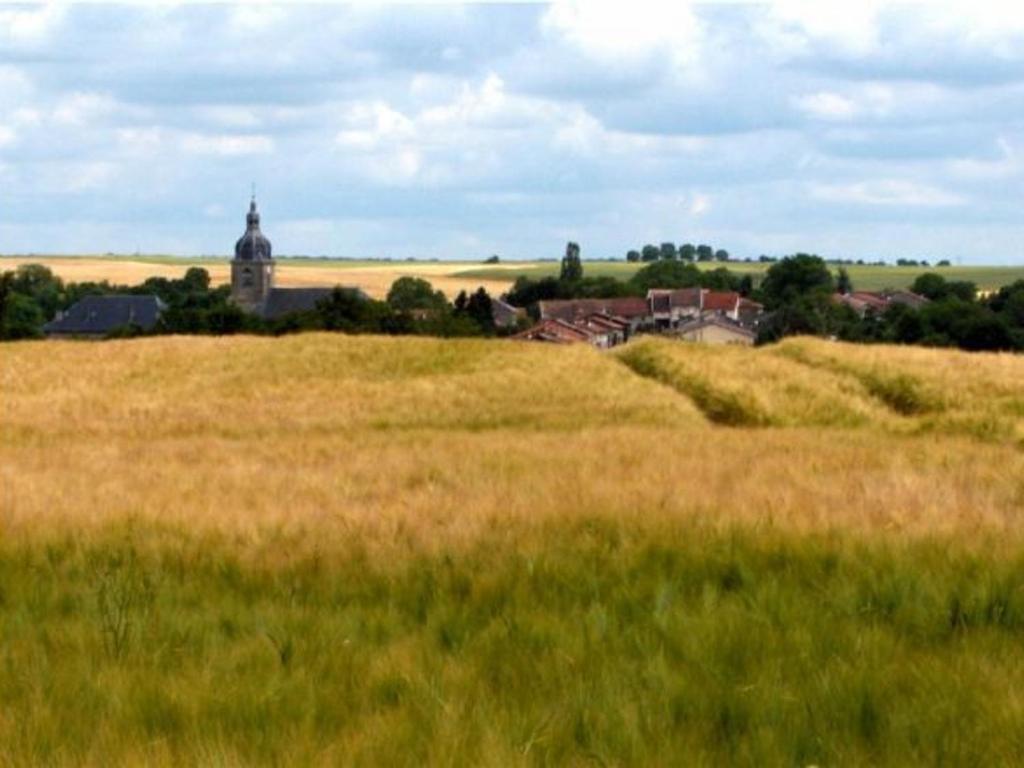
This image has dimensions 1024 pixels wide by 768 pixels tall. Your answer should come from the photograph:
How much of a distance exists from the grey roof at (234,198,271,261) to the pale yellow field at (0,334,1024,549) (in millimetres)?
160441

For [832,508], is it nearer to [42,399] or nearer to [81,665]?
[81,665]

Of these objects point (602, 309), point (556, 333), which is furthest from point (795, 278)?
point (556, 333)

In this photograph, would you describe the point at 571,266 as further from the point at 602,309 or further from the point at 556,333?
the point at 556,333

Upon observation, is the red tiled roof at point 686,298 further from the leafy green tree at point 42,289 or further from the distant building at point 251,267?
the leafy green tree at point 42,289

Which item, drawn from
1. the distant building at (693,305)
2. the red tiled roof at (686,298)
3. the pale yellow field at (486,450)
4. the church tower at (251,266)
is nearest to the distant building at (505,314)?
the distant building at (693,305)

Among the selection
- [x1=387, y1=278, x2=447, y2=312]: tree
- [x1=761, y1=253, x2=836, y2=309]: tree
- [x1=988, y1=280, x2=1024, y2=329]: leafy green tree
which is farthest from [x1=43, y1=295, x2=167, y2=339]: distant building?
[x1=988, y1=280, x2=1024, y2=329]: leafy green tree

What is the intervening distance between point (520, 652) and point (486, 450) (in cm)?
928

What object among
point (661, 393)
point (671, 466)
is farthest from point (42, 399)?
point (671, 466)

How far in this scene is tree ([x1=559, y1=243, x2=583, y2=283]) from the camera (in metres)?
189

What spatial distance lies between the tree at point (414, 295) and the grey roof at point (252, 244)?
40608 mm

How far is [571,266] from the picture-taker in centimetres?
19088

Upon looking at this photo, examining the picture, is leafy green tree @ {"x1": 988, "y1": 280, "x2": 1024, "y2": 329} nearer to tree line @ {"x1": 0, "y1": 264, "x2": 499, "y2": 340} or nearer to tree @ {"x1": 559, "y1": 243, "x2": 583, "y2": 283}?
tree line @ {"x1": 0, "y1": 264, "x2": 499, "y2": 340}

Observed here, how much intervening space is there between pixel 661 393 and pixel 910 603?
2651 cm

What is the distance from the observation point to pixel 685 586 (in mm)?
6074
